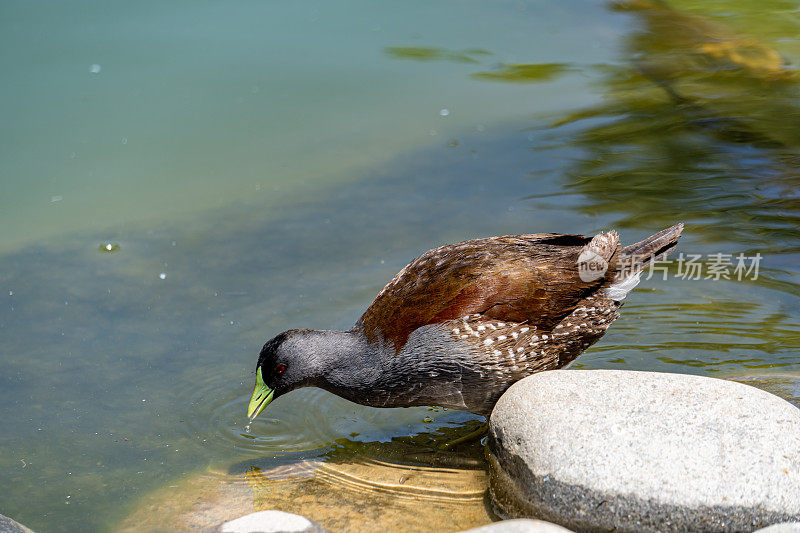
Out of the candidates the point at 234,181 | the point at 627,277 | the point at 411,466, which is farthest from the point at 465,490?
the point at 234,181

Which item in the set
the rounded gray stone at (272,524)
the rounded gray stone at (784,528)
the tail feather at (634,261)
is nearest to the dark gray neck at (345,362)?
the rounded gray stone at (272,524)

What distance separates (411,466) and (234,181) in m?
4.20

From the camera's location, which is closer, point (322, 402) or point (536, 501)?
point (536, 501)

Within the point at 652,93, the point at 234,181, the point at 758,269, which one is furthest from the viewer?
the point at 652,93

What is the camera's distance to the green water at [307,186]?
589cm

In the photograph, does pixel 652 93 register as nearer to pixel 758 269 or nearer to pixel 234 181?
pixel 758 269

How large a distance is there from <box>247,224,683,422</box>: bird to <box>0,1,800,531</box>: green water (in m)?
0.54

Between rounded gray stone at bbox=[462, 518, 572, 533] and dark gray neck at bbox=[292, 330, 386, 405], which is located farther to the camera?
dark gray neck at bbox=[292, 330, 386, 405]

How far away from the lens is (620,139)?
9117 millimetres

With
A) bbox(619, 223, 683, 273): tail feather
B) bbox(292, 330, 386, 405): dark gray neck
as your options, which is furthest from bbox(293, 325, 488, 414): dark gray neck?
bbox(619, 223, 683, 273): tail feather

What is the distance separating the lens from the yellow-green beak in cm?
544

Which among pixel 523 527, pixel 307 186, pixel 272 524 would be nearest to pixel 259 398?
pixel 272 524

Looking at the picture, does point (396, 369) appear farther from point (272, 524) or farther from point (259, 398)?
point (272, 524)

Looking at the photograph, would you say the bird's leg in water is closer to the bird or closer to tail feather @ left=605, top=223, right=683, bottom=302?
the bird
